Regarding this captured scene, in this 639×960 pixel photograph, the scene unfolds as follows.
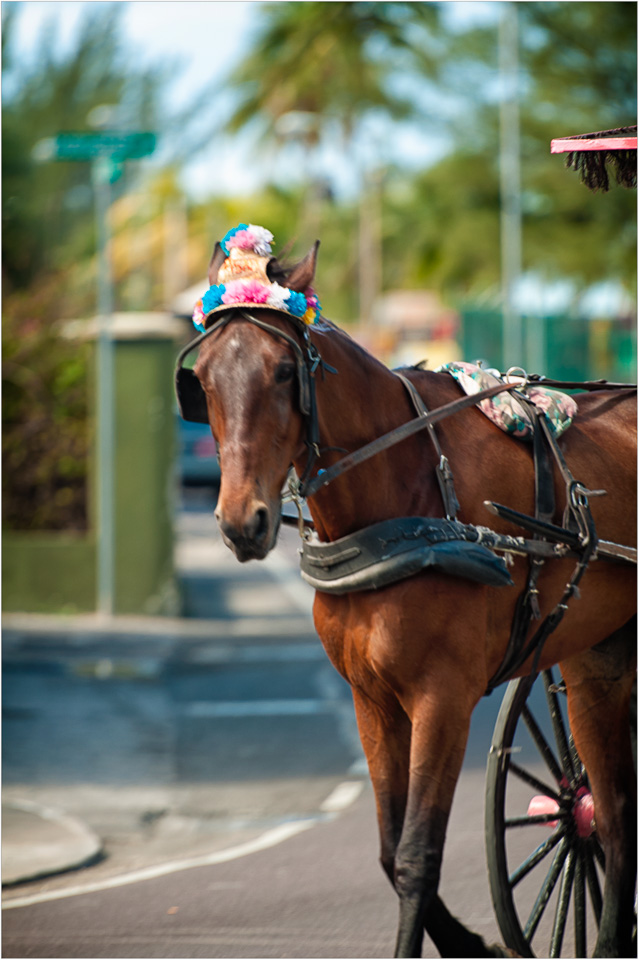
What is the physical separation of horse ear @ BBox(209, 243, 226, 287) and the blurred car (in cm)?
1977

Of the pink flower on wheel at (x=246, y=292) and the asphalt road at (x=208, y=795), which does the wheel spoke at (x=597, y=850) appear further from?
the pink flower on wheel at (x=246, y=292)

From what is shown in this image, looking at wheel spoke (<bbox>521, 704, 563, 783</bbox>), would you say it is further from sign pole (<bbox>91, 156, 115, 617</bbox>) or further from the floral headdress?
sign pole (<bbox>91, 156, 115, 617</bbox>)

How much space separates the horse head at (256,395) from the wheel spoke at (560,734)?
1667mm

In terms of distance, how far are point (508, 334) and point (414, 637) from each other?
1803 centimetres

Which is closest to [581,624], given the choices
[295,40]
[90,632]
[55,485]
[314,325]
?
[314,325]

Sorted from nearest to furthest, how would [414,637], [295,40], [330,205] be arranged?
1. [414,637]
2. [295,40]
3. [330,205]

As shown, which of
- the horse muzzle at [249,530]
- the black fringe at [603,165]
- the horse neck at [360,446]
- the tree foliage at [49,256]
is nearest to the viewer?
the horse muzzle at [249,530]

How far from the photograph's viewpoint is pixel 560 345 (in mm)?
19906

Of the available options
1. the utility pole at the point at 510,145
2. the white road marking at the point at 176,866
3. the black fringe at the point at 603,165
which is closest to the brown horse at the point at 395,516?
the black fringe at the point at 603,165

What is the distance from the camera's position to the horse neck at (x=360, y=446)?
11.4 feet

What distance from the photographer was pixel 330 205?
68.5 meters

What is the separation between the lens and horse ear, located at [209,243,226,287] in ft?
11.3

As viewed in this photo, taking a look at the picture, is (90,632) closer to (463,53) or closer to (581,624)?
(581,624)

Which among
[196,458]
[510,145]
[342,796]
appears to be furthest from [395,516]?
[510,145]
